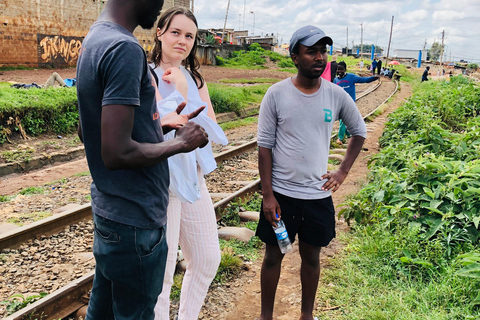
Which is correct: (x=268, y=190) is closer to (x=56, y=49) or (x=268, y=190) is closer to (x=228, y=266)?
(x=228, y=266)

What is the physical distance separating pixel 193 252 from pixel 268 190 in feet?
2.27

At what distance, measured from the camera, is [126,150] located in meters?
1.71

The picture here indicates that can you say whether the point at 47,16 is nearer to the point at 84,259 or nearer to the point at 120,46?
the point at 84,259

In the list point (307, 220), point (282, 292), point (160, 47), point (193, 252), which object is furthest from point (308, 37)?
point (282, 292)

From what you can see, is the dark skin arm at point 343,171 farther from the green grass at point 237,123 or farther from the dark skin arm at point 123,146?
the green grass at point 237,123

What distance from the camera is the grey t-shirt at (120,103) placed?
5.43 feet

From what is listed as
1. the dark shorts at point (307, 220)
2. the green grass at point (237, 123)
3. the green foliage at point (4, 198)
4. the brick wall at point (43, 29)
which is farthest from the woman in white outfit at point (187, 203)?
the brick wall at point (43, 29)

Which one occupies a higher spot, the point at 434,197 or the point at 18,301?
the point at 434,197

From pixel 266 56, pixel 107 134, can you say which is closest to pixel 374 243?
pixel 107 134

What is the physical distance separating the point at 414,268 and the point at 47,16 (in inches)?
931

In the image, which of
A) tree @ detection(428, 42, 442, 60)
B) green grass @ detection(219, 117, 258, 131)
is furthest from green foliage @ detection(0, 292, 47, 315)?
tree @ detection(428, 42, 442, 60)

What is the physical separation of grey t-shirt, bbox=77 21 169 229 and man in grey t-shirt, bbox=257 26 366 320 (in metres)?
1.27

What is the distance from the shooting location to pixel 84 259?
4461 mm

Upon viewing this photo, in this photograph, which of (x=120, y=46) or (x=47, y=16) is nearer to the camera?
(x=120, y=46)
